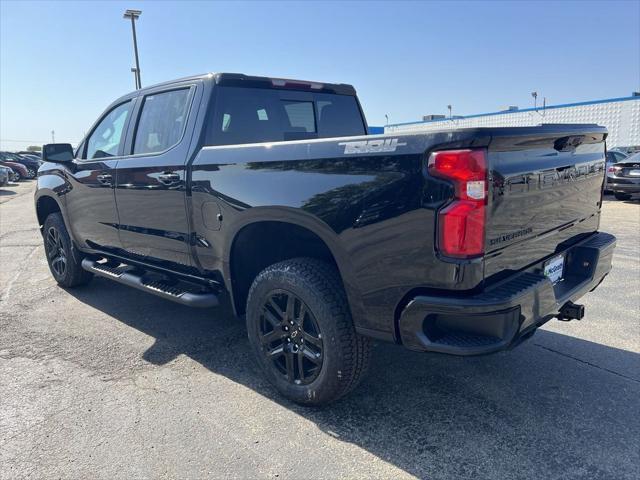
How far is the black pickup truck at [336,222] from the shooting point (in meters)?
2.26

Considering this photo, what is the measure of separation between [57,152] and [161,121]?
160 cm

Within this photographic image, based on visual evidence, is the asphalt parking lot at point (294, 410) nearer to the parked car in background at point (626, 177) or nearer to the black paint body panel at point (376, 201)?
the black paint body panel at point (376, 201)

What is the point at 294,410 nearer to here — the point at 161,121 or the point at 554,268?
the point at 554,268

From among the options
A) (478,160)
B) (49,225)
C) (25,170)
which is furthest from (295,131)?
(25,170)

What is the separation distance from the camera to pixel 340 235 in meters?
2.59

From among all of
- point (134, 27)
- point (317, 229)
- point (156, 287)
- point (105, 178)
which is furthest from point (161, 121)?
point (134, 27)

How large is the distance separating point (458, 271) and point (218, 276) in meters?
1.85

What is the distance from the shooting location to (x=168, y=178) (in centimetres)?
362

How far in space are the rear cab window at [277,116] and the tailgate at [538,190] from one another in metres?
2.01

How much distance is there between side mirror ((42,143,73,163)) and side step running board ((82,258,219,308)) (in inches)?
40.8

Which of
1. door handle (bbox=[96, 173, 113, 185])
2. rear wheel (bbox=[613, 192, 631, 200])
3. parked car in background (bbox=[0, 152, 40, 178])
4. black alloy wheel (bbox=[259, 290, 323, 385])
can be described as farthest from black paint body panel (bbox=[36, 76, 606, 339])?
parked car in background (bbox=[0, 152, 40, 178])

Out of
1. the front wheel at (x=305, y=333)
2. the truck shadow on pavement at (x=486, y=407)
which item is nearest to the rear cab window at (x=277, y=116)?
the front wheel at (x=305, y=333)

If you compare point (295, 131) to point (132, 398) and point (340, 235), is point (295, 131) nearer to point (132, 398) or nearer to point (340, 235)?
point (340, 235)

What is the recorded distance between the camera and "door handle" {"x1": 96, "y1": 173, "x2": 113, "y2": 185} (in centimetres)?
434
